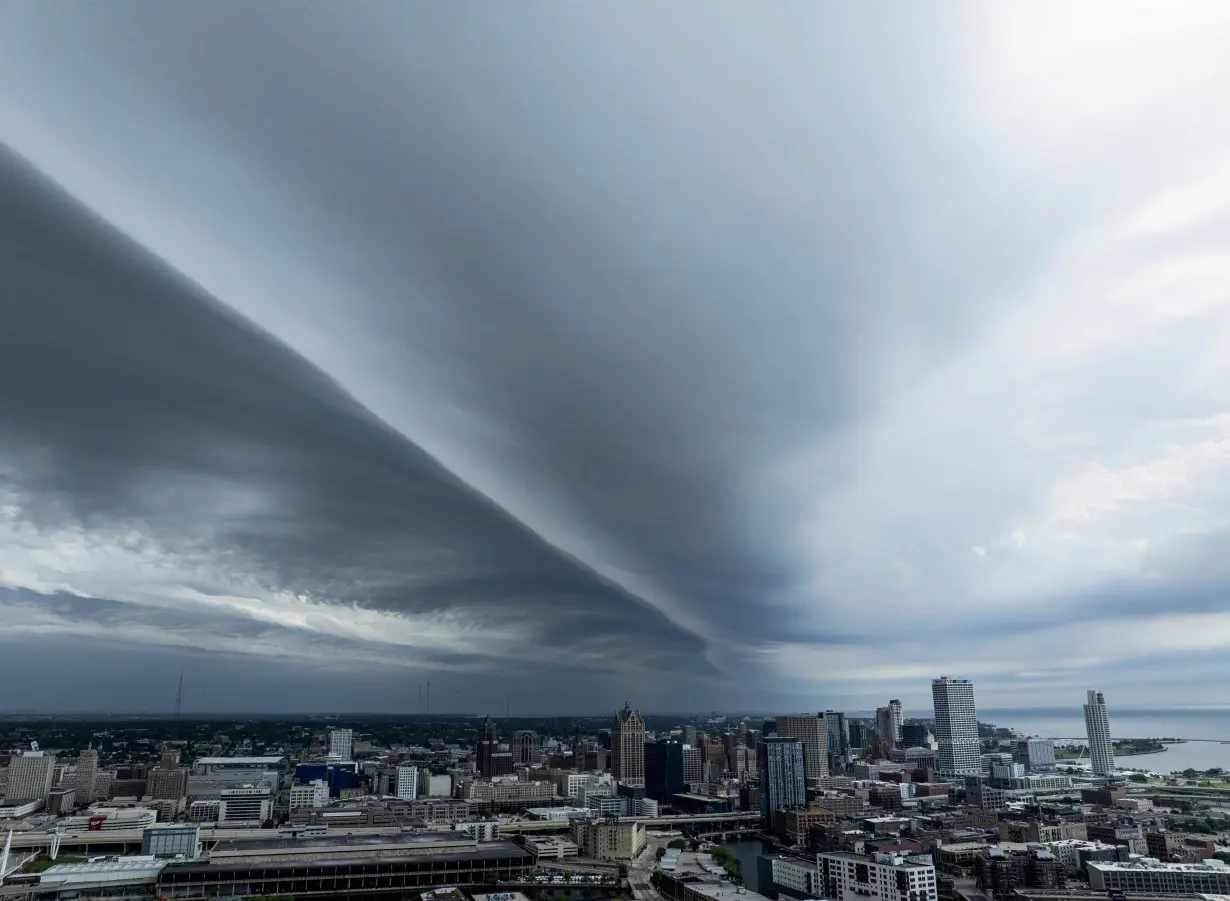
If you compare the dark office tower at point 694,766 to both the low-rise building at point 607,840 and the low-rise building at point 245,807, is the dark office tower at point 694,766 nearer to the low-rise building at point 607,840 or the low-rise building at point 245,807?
the low-rise building at point 607,840

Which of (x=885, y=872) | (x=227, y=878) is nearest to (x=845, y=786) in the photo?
(x=885, y=872)

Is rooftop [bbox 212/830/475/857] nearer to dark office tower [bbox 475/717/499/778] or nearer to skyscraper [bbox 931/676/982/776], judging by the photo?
dark office tower [bbox 475/717/499/778]

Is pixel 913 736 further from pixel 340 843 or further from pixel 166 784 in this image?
pixel 340 843

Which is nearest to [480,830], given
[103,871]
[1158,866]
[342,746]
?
[103,871]

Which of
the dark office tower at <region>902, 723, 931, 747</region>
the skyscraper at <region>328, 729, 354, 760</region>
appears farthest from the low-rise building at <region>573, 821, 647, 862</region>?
the dark office tower at <region>902, 723, 931, 747</region>

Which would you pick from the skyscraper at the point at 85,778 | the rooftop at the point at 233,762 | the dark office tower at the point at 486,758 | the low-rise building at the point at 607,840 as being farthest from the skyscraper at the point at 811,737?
the skyscraper at the point at 85,778

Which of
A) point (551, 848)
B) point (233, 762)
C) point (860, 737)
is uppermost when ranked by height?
point (860, 737)

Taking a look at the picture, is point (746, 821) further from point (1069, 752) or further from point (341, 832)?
point (1069, 752)
